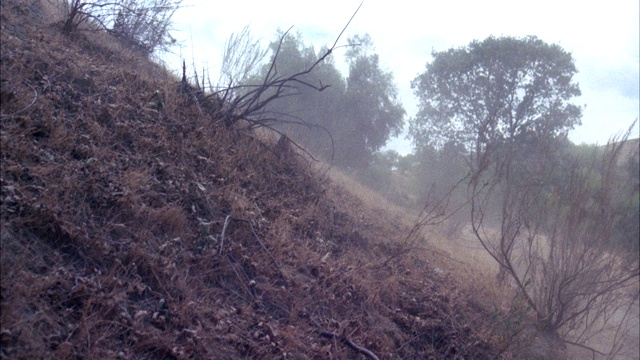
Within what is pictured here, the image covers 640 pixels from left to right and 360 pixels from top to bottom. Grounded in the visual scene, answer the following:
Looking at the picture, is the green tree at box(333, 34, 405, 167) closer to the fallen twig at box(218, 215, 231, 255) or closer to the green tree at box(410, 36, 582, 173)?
the green tree at box(410, 36, 582, 173)

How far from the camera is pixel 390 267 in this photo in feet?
25.8

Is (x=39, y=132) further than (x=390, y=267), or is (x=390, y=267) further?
(x=390, y=267)

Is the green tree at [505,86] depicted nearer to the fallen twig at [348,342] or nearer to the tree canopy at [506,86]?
the tree canopy at [506,86]

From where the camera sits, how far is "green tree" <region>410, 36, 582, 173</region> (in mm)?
20500

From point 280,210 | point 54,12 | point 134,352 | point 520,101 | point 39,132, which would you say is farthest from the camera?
point 520,101

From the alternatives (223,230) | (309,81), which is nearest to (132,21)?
(223,230)

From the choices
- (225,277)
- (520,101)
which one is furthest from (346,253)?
(520,101)

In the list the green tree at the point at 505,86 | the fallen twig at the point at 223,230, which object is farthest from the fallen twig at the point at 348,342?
the green tree at the point at 505,86

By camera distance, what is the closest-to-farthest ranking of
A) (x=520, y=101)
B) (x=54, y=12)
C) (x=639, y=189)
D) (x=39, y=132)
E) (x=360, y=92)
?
(x=39, y=132) → (x=54, y=12) → (x=639, y=189) → (x=520, y=101) → (x=360, y=92)

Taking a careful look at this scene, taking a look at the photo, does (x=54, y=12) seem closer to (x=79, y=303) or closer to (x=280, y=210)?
(x=280, y=210)

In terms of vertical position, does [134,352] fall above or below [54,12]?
below

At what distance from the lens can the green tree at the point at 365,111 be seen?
2278 centimetres

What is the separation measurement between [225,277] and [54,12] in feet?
17.3

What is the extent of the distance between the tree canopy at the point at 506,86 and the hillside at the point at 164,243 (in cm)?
1341
